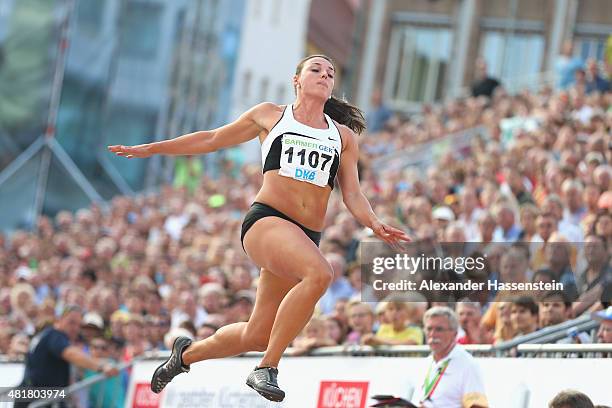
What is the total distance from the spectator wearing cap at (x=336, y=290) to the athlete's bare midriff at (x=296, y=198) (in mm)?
4596

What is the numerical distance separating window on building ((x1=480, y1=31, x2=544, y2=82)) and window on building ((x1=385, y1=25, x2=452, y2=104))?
4.59ft

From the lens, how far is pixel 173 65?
2756 centimetres

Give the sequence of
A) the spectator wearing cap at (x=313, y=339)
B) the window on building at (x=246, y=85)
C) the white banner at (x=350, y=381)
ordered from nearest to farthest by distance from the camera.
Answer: the white banner at (x=350, y=381) → the spectator wearing cap at (x=313, y=339) → the window on building at (x=246, y=85)

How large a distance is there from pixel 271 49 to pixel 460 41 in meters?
5.30

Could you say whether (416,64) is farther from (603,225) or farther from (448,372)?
(448,372)

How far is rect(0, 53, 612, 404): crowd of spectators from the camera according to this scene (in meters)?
10.7

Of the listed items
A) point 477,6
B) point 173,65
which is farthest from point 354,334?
point 477,6

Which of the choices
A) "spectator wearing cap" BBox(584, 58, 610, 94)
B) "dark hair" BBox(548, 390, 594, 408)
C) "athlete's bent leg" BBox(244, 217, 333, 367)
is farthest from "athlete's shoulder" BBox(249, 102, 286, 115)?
"spectator wearing cap" BBox(584, 58, 610, 94)

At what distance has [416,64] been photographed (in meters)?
41.0

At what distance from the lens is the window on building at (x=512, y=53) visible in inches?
1518

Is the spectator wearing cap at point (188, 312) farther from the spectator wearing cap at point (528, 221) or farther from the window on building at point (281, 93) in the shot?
the window on building at point (281, 93)

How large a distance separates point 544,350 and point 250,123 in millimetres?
2475

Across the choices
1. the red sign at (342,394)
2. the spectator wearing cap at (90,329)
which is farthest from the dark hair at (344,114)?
the spectator wearing cap at (90,329)

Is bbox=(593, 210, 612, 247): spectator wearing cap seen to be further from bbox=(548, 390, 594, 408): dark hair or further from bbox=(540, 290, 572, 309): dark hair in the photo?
bbox=(548, 390, 594, 408): dark hair
